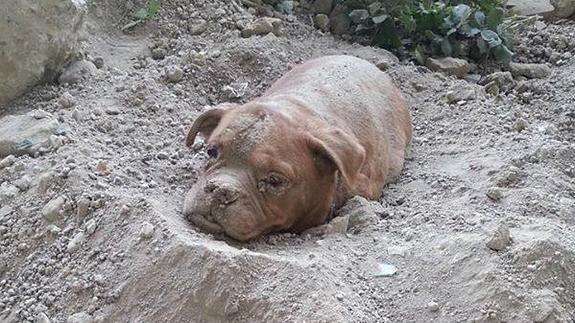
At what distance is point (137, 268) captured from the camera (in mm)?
3623

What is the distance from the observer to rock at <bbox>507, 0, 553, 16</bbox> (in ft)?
25.0

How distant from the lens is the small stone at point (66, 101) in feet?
16.3

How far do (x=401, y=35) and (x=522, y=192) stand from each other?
265 cm

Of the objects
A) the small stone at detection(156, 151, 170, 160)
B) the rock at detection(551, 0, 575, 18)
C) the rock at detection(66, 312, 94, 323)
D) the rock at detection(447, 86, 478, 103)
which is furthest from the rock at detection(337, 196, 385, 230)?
the rock at detection(551, 0, 575, 18)

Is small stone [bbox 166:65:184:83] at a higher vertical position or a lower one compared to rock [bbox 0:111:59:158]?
lower

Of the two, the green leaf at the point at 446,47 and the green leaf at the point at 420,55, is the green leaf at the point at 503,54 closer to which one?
the green leaf at the point at 446,47

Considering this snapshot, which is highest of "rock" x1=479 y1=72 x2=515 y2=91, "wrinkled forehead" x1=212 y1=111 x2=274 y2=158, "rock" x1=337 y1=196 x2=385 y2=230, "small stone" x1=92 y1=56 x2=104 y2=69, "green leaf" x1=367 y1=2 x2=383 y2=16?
"wrinkled forehead" x1=212 y1=111 x2=274 y2=158

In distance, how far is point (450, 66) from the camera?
6426 millimetres

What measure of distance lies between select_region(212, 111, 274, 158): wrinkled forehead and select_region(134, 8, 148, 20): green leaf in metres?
2.11

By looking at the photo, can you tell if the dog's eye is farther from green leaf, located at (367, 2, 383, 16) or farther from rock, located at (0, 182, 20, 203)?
green leaf, located at (367, 2, 383, 16)

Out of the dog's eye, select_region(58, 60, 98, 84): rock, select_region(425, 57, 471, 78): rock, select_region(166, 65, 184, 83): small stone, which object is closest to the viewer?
the dog's eye

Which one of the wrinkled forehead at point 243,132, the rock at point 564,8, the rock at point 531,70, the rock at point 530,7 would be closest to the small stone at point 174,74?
the wrinkled forehead at point 243,132

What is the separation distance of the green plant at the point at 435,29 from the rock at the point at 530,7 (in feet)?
3.08

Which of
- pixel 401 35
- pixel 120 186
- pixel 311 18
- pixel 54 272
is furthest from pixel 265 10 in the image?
pixel 54 272
